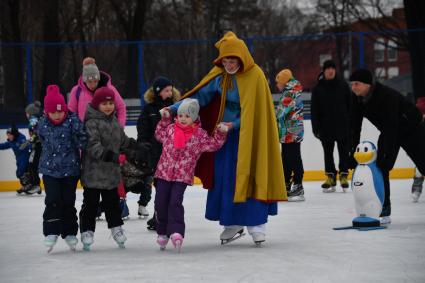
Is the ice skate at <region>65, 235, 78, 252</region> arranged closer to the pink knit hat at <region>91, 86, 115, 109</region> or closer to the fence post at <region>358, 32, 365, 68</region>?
the pink knit hat at <region>91, 86, 115, 109</region>

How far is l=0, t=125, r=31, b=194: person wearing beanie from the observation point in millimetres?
15273

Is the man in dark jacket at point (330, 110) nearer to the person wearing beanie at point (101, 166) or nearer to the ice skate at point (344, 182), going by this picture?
the ice skate at point (344, 182)

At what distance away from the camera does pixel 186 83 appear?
1867 centimetres

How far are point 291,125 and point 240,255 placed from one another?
5135 millimetres

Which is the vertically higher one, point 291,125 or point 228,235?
point 291,125

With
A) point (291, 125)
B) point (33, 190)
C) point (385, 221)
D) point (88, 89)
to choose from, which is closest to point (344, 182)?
point (291, 125)

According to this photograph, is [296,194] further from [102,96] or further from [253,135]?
[102,96]

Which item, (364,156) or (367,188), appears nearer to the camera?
(367,188)

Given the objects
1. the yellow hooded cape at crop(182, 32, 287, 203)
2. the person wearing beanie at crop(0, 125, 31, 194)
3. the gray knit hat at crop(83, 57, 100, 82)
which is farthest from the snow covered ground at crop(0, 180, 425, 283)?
the person wearing beanie at crop(0, 125, 31, 194)

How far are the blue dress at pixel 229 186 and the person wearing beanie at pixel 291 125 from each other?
4.36 m

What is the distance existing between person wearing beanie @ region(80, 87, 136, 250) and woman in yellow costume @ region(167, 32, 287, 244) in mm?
514

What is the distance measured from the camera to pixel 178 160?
804 centimetres

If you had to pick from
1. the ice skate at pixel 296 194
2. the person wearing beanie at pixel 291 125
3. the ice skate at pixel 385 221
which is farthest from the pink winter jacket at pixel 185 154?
the ice skate at pixel 296 194

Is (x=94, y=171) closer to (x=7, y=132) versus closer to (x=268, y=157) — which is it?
(x=268, y=157)
